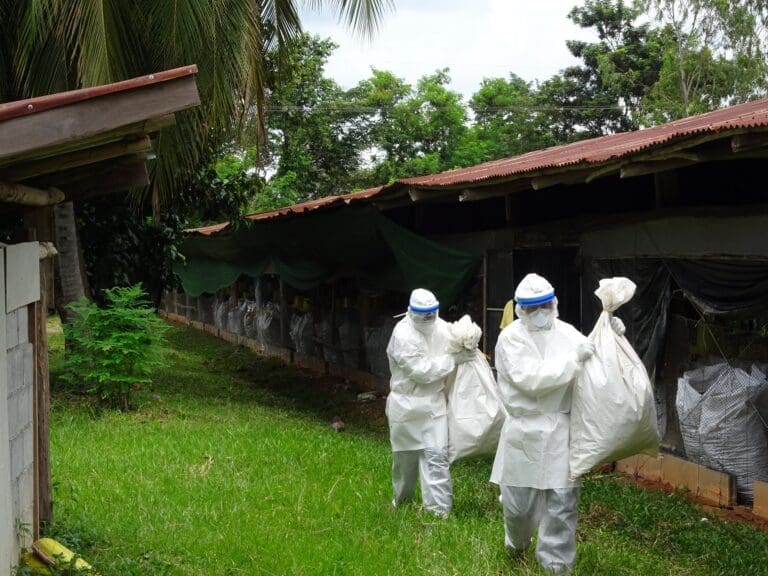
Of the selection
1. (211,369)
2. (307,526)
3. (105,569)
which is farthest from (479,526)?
(211,369)

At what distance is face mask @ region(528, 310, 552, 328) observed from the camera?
5297 mm

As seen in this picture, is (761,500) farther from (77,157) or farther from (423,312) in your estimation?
(77,157)

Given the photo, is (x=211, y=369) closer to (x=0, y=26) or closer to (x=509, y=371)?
(x=0, y=26)

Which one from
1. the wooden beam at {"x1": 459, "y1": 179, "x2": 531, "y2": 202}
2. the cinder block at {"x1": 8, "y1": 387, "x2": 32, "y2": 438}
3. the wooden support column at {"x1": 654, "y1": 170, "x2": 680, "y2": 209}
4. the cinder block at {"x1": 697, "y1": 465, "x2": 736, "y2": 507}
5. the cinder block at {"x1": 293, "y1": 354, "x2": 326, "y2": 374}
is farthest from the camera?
the cinder block at {"x1": 293, "y1": 354, "x2": 326, "y2": 374}

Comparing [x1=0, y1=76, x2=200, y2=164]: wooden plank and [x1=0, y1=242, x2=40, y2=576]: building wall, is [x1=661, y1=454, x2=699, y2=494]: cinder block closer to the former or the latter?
[x1=0, y1=242, x2=40, y2=576]: building wall

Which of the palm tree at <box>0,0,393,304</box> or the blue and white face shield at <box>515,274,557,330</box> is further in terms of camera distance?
the palm tree at <box>0,0,393,304</box>

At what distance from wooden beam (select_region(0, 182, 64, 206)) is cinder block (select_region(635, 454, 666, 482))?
5.25 meters

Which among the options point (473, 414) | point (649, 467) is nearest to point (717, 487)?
point (649, 467)

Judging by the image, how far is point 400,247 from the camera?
11.0 m

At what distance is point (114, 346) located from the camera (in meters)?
10.2

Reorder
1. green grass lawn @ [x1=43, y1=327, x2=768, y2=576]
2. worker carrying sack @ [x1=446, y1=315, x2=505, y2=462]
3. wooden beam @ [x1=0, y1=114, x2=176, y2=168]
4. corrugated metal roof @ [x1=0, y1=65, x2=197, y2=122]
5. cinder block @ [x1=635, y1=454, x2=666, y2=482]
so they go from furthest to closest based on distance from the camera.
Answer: cinder block @ [x1=635, y1=454, x2=666, y2=482] → worker carrying sack @ [x1=446, y1=315, x2=505, y2=462] → green grass lawn @ [x1=43, y1=327, x2=768, y2=576] → wooden beam @ [x1=0, y1=114, x2=176, y2=168] → corrugated metal roof @ [x1=0, y1=65, x2=197, y2=122]

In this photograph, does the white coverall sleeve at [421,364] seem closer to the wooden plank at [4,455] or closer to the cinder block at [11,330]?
the cinder block at [11,330]

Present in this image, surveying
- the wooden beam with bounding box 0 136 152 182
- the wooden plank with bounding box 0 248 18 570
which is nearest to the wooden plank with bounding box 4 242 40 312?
the wooden plank with bounding box 0 248 18 570

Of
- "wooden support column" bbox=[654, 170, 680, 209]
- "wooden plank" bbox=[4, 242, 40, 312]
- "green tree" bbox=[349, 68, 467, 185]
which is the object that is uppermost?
"green tree" bbox=[349, 68, 467, 185]
